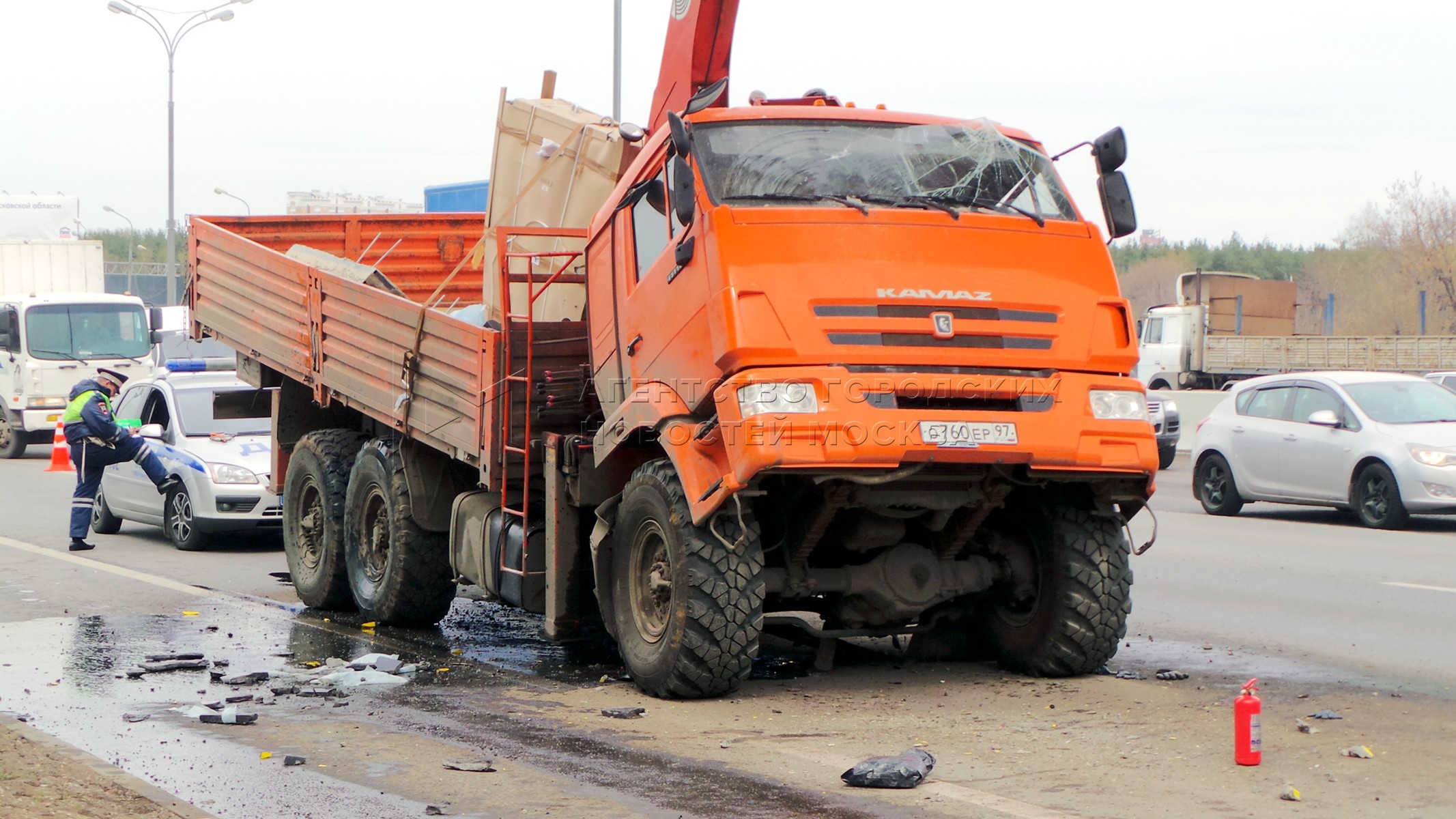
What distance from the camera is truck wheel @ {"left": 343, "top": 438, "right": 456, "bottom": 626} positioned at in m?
9.70

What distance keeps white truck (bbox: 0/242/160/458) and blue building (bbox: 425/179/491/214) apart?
5.06 m

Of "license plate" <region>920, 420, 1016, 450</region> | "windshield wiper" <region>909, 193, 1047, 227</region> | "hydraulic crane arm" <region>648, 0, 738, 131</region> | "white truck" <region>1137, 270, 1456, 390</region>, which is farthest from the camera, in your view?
"white truck" <region>1137, 270, 1456, 390</region>

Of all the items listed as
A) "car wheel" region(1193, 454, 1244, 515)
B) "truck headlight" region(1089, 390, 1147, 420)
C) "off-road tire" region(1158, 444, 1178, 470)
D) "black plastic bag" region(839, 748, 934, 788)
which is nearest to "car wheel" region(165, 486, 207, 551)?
"truck headlight" region(1089, 390, 1147, 420)

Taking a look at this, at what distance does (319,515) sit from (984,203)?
5488mm

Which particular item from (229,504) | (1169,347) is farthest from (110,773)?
(1169,347)

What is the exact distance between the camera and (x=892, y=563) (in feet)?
24.9

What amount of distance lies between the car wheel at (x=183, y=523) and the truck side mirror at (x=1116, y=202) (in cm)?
911

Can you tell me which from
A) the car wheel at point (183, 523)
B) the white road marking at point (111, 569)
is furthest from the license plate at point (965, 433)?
the car wheel at point (183, 523)

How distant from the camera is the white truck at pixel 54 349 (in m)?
26.3

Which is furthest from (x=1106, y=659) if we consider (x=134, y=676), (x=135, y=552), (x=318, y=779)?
(x=135, y=552)

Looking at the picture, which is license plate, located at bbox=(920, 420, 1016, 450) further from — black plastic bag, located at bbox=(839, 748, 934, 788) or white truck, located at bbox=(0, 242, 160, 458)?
white truck, located at bbox=(0, 242, 160, 458)

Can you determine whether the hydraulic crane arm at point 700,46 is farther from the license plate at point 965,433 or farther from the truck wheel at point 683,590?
the license plate at point 965,433

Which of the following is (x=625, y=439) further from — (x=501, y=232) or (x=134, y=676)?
(x=134, y=676)

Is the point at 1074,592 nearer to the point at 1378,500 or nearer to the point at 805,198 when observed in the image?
the point at 805,198
